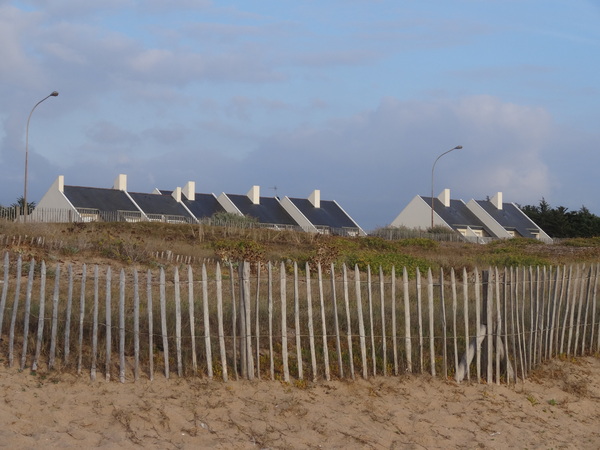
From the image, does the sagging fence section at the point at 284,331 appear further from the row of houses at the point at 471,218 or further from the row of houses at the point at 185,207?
the row of houses at the point at 471,218

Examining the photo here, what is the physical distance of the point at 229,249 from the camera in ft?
69.9

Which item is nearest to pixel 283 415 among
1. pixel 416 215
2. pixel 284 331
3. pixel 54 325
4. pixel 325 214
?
pixel 284 331

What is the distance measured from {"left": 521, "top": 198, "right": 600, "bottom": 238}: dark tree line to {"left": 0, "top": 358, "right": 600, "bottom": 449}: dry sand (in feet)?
184

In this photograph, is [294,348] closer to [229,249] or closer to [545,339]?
[545,339]

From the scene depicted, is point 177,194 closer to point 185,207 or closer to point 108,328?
point 185,207

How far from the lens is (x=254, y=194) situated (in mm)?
56594

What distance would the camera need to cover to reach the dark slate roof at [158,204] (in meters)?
49.1

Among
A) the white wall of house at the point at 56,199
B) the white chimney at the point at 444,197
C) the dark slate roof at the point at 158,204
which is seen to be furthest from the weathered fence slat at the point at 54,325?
the white chimney at the point at 444,197

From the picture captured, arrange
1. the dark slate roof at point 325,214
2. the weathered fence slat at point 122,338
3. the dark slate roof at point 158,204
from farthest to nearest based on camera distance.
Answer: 1. the dark slate roof at point 325,214
2. the dark slate roof at point 158,204
3. the weathered fence slat at point 122,338

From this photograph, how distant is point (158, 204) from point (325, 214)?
13.0m

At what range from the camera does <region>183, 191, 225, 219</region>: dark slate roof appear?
2028 inches

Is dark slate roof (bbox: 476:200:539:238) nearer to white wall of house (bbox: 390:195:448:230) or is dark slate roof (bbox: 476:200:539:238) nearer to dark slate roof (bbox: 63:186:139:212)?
white wall of house (bbox: 390:195:448:230)

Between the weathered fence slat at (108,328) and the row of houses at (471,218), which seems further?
the row of houses at (471,218)

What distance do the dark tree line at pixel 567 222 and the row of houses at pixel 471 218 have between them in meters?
2.68
